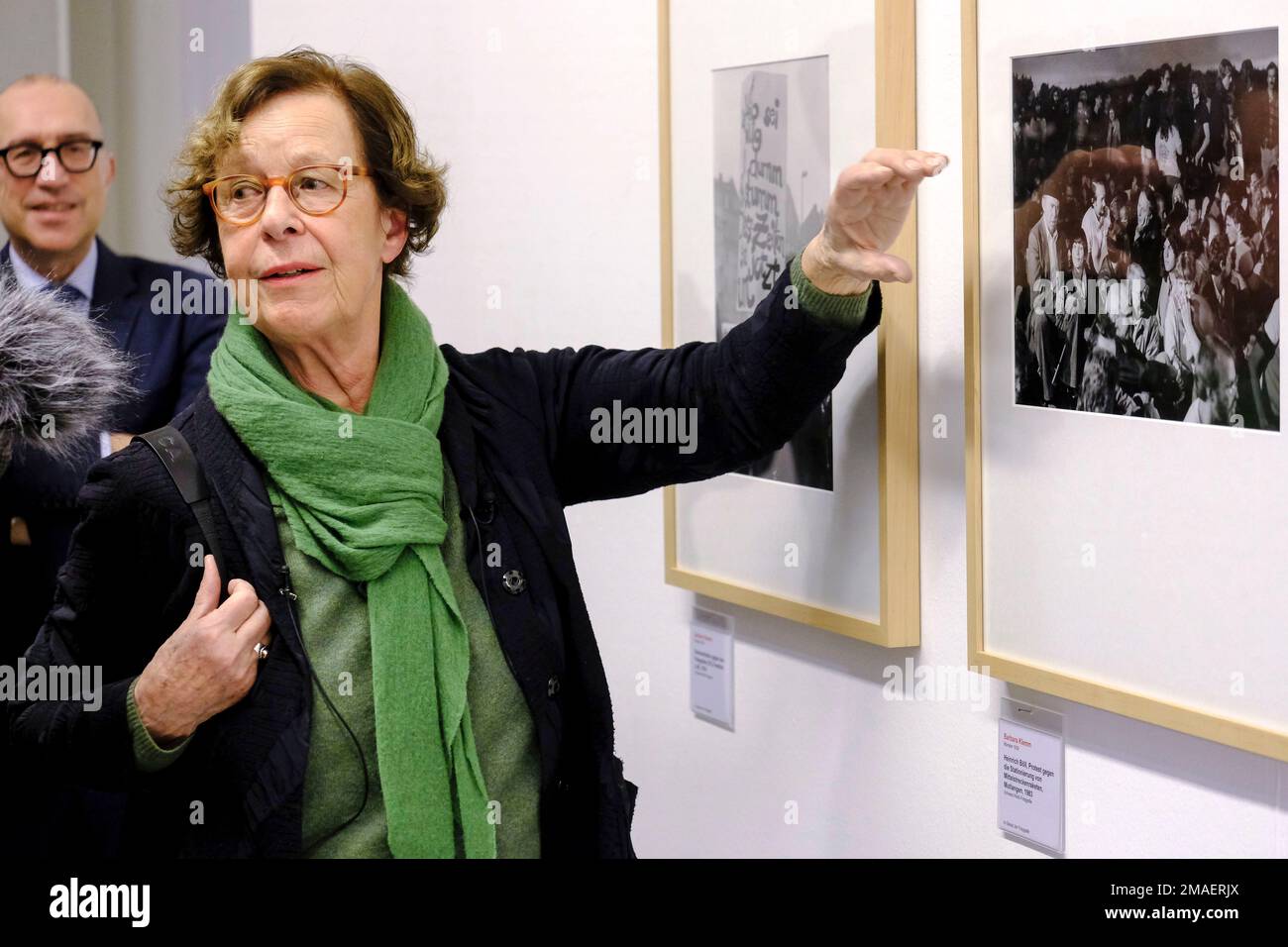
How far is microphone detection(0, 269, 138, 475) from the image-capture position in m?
1.46

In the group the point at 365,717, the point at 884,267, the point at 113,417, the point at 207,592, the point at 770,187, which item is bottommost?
the point at 365,717

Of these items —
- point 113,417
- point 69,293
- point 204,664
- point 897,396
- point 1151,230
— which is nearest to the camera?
point 1151,230

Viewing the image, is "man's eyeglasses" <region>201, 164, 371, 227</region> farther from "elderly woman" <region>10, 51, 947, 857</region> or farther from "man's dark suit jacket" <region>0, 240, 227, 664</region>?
"man's dark suit jacket" <region>0, 240, 227, 664</region>

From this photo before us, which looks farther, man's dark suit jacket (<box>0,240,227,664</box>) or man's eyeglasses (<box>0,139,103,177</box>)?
man's eyeglasses (<box>0,139,103,177</box>)

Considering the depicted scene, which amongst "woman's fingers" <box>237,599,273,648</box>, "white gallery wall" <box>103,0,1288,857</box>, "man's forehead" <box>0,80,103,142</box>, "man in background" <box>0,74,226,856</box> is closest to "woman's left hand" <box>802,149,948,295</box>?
"white gallery wall" <box>103,0,1288,857</box>

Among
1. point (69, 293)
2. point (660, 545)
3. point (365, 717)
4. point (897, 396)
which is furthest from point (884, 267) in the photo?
point (69, 293)

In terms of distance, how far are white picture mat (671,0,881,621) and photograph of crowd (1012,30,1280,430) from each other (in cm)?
21

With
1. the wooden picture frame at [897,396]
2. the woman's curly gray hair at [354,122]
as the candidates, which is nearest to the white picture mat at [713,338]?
the wooden picture frame at [897,396]

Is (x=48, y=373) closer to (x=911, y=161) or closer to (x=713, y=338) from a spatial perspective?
(x=713, y=338)

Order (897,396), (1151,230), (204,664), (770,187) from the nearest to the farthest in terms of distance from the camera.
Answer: (1151,230)
(204,664)
(897,396)
(770,187)

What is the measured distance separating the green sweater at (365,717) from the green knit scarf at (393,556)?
0.06 ft

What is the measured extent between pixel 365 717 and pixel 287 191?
0.51 metres

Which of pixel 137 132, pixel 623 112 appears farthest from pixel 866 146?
pixel 137 132

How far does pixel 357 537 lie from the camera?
1.35m
